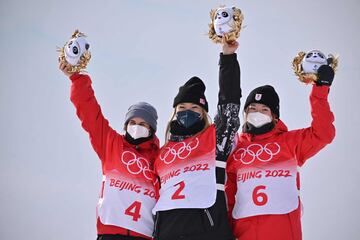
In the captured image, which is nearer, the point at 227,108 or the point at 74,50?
the point at 227,108

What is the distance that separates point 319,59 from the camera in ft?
25.4

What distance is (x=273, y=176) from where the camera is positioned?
7.66 m

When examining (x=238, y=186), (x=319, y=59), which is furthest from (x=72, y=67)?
(x=319, y=59)

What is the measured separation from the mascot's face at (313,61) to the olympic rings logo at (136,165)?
2.88 meters

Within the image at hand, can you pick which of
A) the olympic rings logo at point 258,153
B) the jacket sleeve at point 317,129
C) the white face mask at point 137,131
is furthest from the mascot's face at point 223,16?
the white face mask at point 137,131

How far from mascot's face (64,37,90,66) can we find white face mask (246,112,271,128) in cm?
289

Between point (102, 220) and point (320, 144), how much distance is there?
3.52 metres

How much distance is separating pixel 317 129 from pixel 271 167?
34.8 inches

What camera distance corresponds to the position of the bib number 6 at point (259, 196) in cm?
744

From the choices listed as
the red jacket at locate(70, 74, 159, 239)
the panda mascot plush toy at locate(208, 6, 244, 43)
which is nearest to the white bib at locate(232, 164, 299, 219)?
the red jacket at locate(70, 74, 159, 239)

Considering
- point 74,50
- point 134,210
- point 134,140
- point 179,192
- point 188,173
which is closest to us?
point 179,192

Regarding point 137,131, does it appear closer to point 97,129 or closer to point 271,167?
point 97,129

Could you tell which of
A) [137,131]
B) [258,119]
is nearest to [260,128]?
[258,119]

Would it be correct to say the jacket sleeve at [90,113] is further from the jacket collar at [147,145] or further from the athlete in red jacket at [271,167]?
the athlete in red jacket at [271,167]
